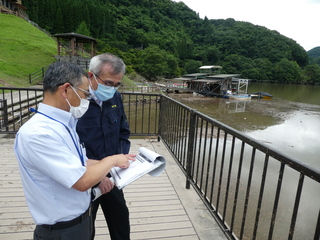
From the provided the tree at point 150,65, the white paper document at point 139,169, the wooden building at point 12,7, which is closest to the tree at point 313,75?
the tree at point 150,65

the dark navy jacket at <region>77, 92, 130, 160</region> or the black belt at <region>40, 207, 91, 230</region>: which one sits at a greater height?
the dark navy jacket at <region>77, 92, 130, 160</region>

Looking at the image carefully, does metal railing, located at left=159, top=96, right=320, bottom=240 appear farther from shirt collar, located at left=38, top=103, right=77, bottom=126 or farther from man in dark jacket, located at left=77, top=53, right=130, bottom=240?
shirt collar, located at left=38, top=103, right=77, bottom=126

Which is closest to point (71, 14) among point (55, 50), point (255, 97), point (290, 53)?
point (55, 50)

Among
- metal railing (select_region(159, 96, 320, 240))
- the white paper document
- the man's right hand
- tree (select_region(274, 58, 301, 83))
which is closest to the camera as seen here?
the white paper document

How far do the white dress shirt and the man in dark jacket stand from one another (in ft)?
1.76

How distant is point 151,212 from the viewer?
2490mm

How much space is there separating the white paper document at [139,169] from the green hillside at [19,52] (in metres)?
17.8

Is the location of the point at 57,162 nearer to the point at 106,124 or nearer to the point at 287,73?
the point at 106,124

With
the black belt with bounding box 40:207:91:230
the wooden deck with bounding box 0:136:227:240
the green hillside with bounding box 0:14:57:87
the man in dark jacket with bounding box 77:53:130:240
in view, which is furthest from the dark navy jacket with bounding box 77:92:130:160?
the green hillside with bounding box 0:14:57:87

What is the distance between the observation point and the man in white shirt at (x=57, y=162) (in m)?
0.95

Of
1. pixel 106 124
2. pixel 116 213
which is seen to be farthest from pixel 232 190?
pixel 106 124

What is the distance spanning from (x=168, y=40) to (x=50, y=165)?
306ft

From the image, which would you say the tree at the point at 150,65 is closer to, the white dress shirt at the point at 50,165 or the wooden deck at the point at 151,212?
the wooden deck at the point at 151,212

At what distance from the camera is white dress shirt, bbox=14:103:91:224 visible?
37.0 inches
